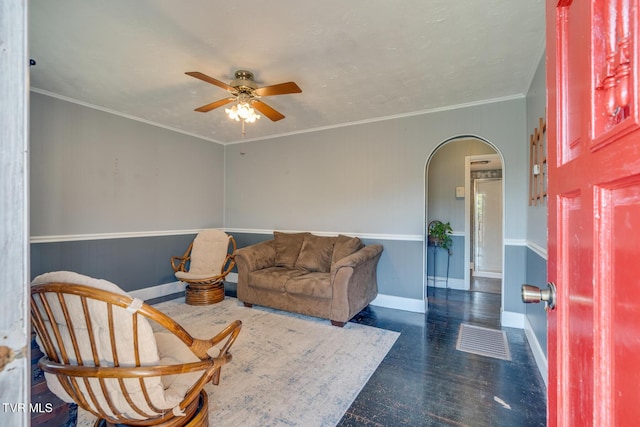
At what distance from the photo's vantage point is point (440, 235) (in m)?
4.36

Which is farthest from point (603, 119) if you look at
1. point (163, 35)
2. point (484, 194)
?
point (484, 194)

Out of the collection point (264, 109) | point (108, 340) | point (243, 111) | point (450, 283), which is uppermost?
point (264, 109)

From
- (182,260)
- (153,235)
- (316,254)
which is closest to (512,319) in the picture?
(316,254)

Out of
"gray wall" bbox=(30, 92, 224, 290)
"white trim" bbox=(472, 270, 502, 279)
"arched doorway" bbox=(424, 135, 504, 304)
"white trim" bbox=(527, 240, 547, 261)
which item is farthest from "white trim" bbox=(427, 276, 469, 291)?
"gray wall" bbox=(30, 92, 224, 290)

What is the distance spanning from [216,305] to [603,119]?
155 inches

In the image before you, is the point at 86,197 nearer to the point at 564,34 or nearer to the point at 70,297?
the point at 70,297

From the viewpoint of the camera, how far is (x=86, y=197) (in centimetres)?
334

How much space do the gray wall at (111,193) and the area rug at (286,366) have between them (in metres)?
1.06

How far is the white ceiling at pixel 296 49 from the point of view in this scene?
1.75 metres

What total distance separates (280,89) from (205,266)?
287cm

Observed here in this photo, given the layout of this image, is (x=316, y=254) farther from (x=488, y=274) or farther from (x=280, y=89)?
(x=488, y=274)

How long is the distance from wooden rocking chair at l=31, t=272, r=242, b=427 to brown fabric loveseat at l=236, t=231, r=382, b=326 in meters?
1.97

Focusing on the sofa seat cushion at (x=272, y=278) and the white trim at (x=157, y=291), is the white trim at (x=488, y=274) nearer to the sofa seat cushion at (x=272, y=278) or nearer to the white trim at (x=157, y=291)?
the sofa seat cushion at (x=272, y=278)

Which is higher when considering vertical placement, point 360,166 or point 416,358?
point 360,166
